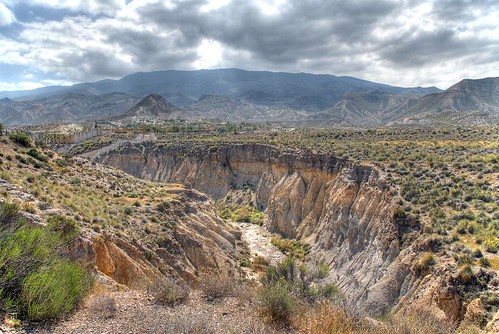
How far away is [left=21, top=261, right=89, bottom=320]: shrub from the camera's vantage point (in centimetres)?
741

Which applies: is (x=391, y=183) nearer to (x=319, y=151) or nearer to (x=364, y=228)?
(x=364, y=228)

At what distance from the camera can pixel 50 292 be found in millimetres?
7820

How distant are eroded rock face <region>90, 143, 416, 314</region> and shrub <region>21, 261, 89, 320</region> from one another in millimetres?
8152

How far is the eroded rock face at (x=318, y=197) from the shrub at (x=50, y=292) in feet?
26.7

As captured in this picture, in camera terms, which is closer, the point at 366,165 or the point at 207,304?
the point at 207,304

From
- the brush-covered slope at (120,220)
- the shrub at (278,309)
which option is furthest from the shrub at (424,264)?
the brush-covered slope at (120,220)

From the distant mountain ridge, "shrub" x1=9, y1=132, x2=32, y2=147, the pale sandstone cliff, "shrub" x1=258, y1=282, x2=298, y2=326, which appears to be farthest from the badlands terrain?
the distant mountain ridge

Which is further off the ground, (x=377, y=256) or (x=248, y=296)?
(x=248, y=296)

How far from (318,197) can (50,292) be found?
31216mm

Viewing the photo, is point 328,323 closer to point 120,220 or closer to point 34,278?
point 34,278

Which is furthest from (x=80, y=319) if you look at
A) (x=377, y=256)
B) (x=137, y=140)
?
(x=137, y=140)

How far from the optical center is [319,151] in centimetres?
4150

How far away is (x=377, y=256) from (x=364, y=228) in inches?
152

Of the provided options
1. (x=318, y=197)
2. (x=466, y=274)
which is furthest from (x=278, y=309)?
(x=318, y=197)
